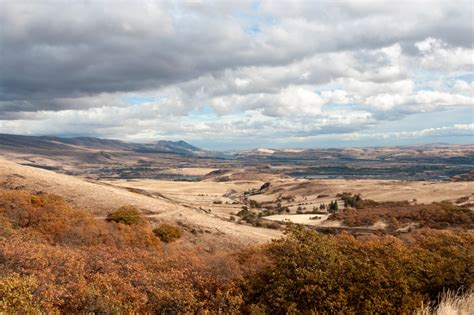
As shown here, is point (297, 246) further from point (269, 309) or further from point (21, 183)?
point (21, 183)

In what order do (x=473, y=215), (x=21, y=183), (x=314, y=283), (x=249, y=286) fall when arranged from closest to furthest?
(x=314, y=283)
(x=249, y=286)
(x=473, y=215)
(x=21, y=183)

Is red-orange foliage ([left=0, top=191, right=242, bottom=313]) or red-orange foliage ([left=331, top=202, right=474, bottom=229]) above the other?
red-orange foliage ([left=0, top=191, right=242, bottom=313])

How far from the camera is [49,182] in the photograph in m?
49.0

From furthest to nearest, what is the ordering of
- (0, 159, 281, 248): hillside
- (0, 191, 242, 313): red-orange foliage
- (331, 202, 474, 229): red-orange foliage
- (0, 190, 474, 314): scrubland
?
1. (331, 202, 474, 229): red-orange foliage
2. (0, 159, 281, 248): hillside
3. (0, 190, 474, 314): scrubland
4. (0, 191, 242, 313): red-orange foliage

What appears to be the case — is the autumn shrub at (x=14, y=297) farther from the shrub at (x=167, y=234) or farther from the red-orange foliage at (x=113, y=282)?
the shrub at (x=167, y=234)

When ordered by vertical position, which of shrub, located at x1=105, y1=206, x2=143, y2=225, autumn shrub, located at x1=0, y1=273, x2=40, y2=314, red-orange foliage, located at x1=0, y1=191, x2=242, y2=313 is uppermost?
autumn shrub, located at x1=0, y1=273, x2=40, y2=314

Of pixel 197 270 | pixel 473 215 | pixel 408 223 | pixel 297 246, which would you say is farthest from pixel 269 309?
pixel 473 215

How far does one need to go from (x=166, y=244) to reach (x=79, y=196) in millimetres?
18207

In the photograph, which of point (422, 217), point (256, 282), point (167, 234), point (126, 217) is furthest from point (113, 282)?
point (422, 217)

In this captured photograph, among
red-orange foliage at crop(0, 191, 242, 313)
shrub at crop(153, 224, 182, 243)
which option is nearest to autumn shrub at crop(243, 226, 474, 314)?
red-orange foliage at crop(0, 191, 242, 313)

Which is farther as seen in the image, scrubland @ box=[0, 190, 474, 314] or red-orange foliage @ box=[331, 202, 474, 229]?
red-orange foliage @ box=[331, 202, 474, 229]

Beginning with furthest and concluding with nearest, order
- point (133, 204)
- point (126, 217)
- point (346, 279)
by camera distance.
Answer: point (133, 204)
point (126, 217)
point (346, 279)

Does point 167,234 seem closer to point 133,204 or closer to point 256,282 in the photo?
point 133,204

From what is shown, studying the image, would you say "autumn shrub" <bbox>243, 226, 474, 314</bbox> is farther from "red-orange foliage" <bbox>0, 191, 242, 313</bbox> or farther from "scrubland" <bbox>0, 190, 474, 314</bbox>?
"red-orange foliage" <bbox>0, 191, 242, 313</bbox>
